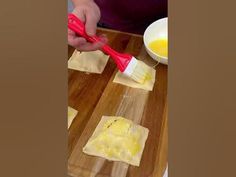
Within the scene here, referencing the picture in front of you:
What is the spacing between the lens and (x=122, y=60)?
0.95m

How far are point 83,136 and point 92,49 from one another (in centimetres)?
27

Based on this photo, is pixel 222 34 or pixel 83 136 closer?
pixel 222 34

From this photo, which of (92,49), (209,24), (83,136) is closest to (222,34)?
(209,24)

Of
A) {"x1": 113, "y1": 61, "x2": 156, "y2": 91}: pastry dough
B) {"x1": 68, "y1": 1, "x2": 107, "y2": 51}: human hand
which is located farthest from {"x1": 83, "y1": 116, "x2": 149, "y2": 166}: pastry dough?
{"x1": 68, "y1": 1, "x2": 107, "y2": 51}: human hand

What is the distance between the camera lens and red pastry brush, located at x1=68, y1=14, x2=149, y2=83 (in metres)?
0.94

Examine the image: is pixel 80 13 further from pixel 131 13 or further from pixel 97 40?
pixel 131 13

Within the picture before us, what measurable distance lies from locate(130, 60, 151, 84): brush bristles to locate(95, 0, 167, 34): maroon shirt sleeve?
0.84 ft

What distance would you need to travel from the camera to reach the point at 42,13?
0.20m

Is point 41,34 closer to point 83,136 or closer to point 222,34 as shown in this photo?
point 222,34

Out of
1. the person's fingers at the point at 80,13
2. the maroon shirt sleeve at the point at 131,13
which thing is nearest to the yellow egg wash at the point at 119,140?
the person's fingers at the point at 80,13

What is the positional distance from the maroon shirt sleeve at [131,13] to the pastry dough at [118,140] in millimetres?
438

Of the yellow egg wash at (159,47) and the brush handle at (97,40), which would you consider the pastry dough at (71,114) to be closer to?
the brush handle at (97,40)

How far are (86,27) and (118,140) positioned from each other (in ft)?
1.10

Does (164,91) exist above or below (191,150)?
below
